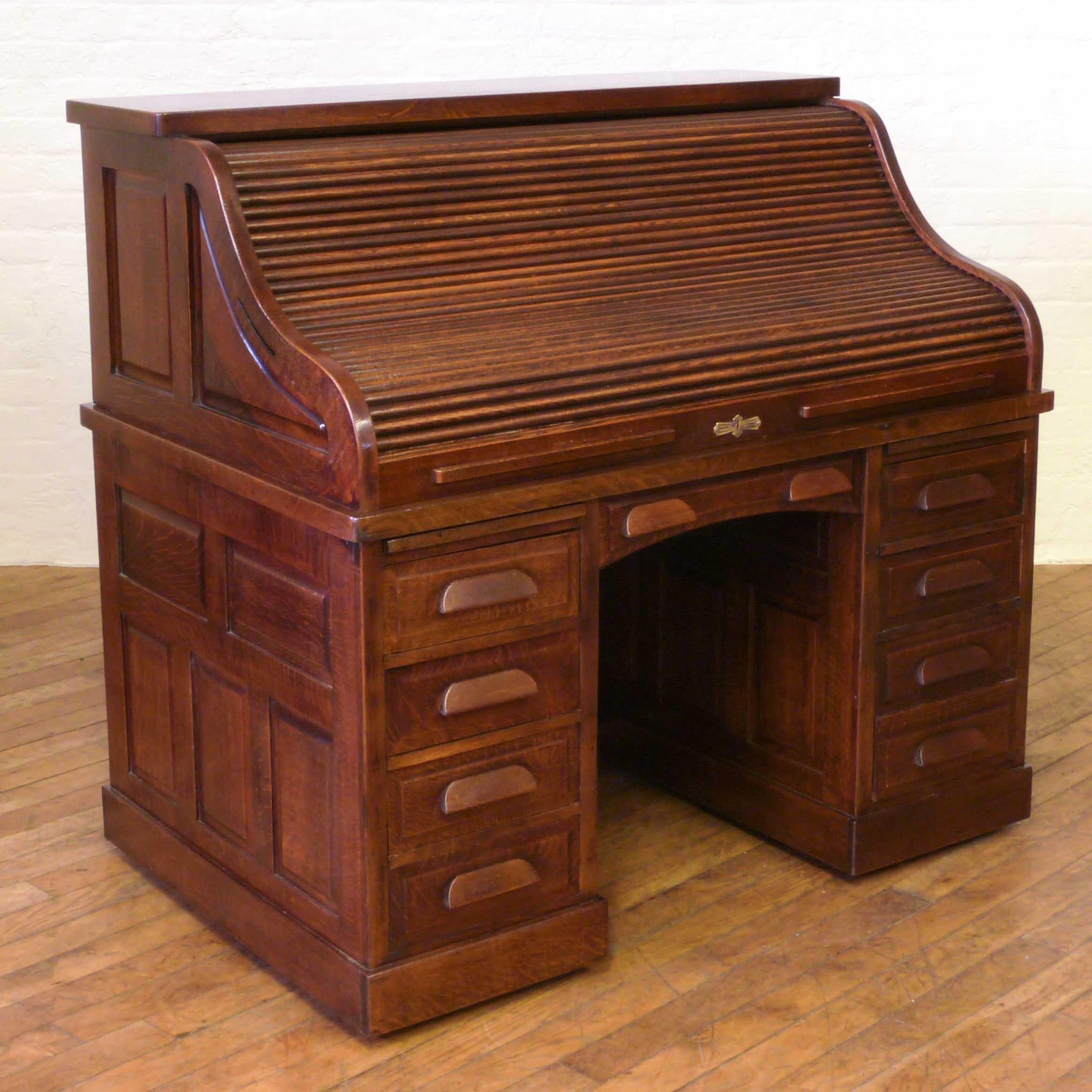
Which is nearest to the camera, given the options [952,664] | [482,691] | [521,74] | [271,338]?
[271,338]

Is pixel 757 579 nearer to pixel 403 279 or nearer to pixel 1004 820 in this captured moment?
pixel 1004 820

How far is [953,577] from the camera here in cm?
333

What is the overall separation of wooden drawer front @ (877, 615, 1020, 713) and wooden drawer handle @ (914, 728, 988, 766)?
0.08m

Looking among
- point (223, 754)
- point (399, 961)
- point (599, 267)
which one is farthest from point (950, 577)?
point (223, 754)

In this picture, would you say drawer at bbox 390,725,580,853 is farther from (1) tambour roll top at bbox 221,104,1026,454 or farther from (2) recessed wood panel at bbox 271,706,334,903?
(1) tambour roll top at bbox 221,104,1026,454

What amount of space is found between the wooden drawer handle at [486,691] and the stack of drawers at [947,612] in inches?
31.6

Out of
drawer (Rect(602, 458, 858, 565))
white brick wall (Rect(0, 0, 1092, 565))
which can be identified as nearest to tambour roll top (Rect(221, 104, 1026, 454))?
drawer (Rect(602, 458, 858, 565))

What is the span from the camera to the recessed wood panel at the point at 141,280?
9.52ft

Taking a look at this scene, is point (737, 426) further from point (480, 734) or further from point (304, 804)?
point (304, 804)

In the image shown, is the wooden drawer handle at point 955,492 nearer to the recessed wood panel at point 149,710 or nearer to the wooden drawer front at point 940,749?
the wooden drawer front at point 940,749

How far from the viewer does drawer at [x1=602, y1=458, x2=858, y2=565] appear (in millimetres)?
2857

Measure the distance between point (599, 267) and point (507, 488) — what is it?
0.53 m

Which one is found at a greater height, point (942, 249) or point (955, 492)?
point (942, 249)

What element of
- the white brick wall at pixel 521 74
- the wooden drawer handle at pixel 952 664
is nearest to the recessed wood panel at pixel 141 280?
the wooden drawer handle at pixel 952 664
